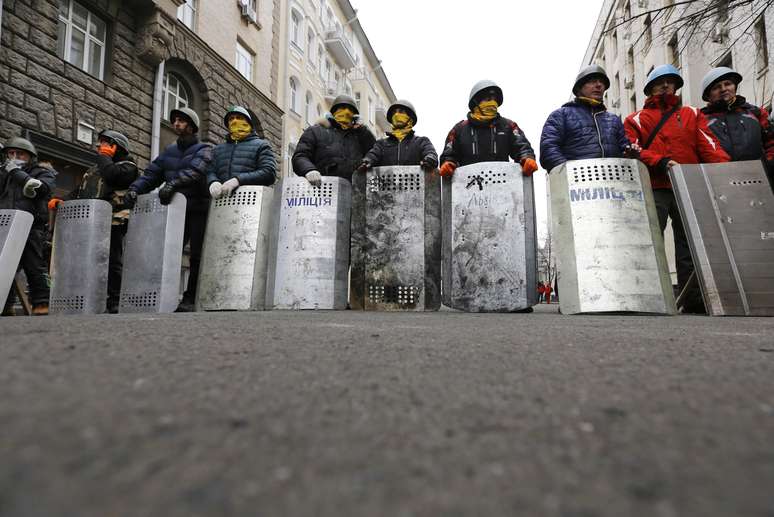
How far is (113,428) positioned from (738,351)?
154 cm

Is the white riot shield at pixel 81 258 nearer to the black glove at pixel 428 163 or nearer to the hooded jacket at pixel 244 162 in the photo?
the hooded jacket at pixel 244 162

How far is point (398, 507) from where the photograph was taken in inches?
18.9

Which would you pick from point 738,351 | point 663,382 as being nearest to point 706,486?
point 663,382

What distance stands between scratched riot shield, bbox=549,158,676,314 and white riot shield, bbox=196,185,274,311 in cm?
253

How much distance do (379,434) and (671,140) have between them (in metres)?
4.38

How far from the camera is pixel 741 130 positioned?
165 inches

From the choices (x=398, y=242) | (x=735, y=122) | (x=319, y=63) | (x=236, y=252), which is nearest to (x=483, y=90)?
(x=398, y=242)

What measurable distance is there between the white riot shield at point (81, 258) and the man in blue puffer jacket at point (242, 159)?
3.31ft

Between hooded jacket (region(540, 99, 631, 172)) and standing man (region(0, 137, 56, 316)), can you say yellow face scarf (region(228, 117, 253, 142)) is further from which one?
hooded jacket (region(540, 99, 631, 172))

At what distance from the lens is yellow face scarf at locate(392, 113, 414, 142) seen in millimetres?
4789

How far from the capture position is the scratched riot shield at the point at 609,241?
3.35 m

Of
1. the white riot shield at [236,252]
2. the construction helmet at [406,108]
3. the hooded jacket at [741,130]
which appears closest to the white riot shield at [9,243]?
the white riot shield at [236,252]

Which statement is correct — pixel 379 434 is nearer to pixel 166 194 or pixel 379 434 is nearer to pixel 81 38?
→ pixel 166 194

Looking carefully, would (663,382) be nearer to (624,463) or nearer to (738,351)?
(624,463)
